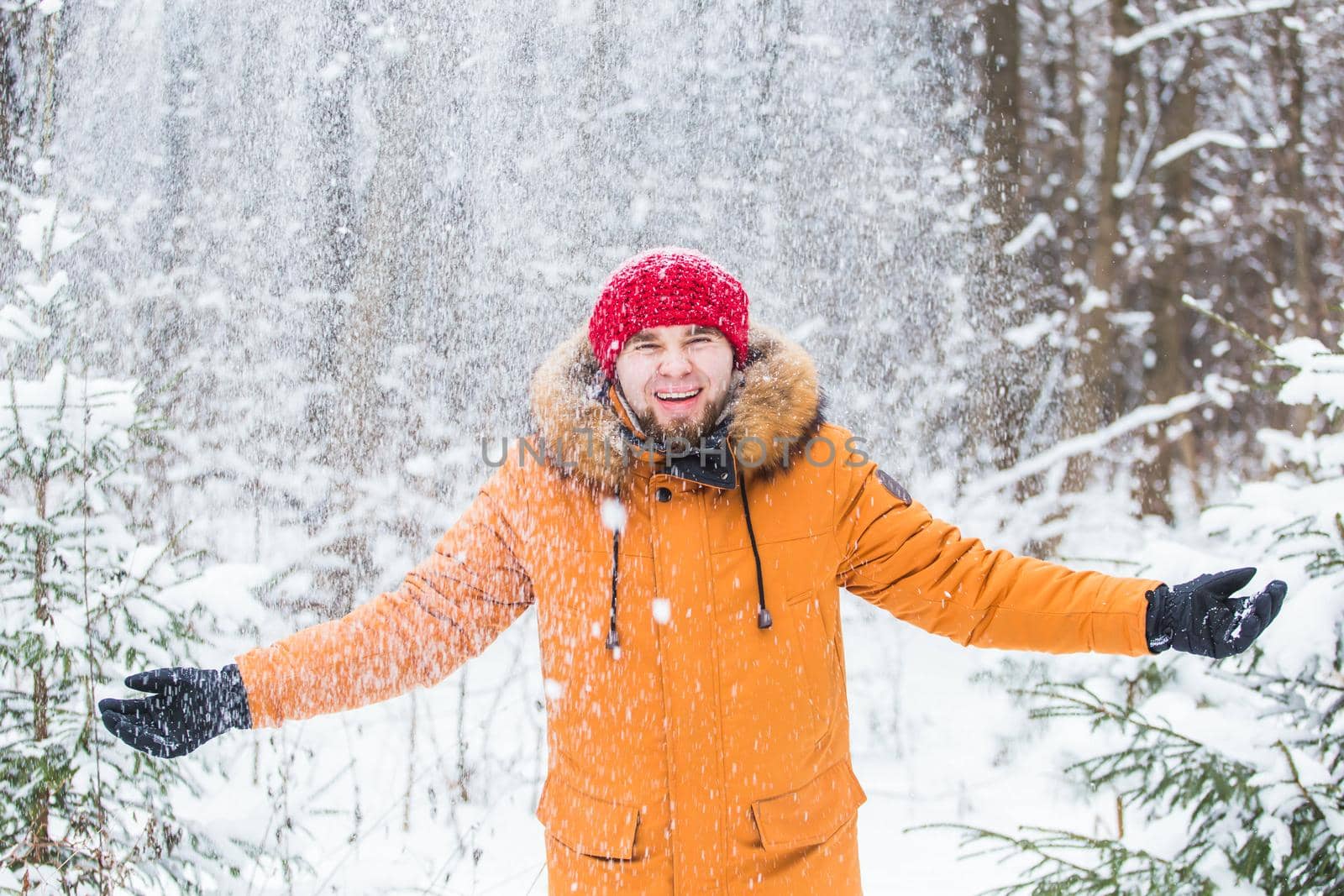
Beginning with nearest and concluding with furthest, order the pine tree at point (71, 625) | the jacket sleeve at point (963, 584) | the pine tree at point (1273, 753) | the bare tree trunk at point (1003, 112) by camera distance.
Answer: the jacket sleeve at point (963, 584), the pine tree at point (1273, 753), the pine tree at point (71, 625), the bare tree trunk at point (1003, 112)

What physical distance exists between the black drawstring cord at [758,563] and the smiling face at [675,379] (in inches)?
5.0

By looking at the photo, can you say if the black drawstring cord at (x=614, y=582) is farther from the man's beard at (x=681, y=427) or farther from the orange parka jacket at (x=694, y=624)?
the man's beard at (x=681, y=427)

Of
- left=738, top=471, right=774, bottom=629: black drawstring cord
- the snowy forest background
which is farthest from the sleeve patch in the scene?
the snowy forest background

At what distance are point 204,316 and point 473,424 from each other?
2.48m

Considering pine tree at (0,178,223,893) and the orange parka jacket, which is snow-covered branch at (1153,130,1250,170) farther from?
pine tree at (0,178,223,893)

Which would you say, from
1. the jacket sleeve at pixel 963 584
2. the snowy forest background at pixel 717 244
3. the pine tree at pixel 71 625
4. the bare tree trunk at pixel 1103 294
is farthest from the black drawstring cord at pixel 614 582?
the bare tree trunk at pixel 1103 294

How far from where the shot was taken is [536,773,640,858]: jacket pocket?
1.65m

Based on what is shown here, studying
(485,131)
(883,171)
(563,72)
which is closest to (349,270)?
(485,131)

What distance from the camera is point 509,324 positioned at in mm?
7750

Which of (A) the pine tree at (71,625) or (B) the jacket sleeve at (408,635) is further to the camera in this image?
(A) the pine tree at (71,625)

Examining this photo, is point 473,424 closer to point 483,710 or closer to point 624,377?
Result: point 483,710

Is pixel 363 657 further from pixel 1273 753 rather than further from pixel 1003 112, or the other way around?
pixel 1003 112

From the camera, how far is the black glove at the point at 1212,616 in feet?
5.26

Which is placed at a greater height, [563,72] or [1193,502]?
[563,72]
